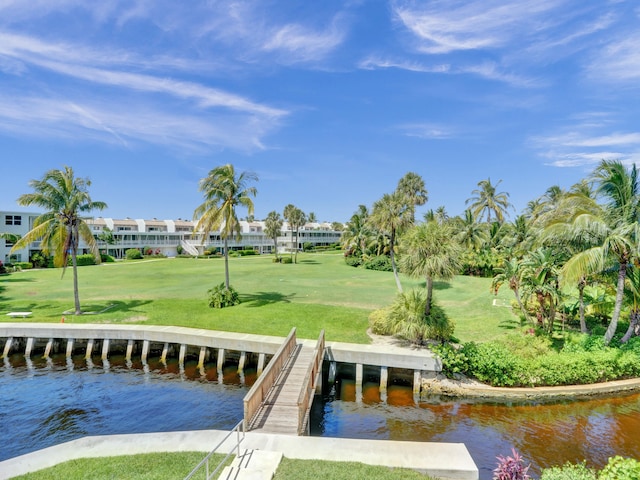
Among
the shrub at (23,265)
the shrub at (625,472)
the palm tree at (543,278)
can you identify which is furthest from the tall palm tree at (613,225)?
the shrub at (23,265)

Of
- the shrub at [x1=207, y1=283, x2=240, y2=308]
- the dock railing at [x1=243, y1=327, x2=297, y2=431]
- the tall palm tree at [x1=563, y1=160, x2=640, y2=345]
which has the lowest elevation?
the dock railing at [x1=243, y1=327, x2=297, y2=431]

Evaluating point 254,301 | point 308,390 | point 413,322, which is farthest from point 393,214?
point 308,390

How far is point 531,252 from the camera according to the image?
23.0m

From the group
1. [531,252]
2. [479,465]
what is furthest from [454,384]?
[531,252]

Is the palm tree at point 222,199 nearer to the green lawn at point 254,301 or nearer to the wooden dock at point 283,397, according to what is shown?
the green lawn at point 254,301

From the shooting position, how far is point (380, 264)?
59156 mm

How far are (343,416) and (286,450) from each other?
585cm

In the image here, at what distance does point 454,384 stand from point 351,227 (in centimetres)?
5328

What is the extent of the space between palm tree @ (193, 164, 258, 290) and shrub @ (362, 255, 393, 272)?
3355 cm

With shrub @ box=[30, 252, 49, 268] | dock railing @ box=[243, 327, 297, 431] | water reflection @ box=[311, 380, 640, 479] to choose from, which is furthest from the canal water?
shrub @ box=[30, 252, 49, 268]

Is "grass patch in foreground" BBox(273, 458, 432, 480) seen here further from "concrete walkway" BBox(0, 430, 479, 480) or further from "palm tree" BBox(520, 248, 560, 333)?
"palm tree" BBox(520, 248, 560, 333)

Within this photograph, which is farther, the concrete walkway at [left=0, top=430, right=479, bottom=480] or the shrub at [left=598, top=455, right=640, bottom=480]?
the concrete walkway at [left=0, top=430, right=479, bottom=480]

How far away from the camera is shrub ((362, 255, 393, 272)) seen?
190 ft

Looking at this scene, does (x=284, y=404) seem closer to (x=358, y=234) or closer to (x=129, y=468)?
(x=129, y=468)
